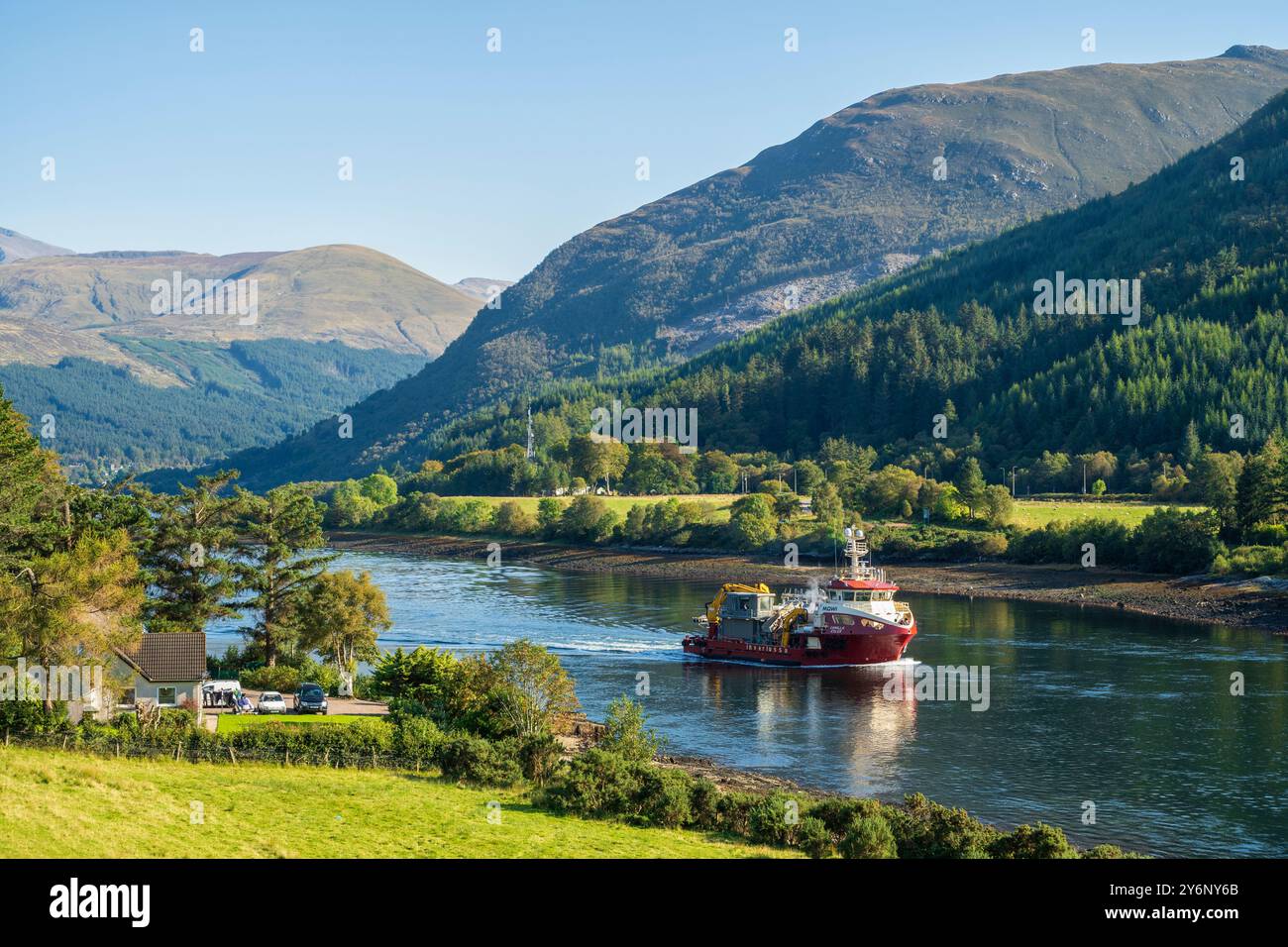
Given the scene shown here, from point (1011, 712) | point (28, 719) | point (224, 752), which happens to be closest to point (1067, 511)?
point (1011, 712)

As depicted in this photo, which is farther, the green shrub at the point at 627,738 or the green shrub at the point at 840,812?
the green shrub at the point at 627,738

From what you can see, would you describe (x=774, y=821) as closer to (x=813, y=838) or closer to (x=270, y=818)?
(x=813, y=838)

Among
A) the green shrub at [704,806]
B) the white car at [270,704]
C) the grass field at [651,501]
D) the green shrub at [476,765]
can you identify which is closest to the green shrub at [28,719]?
the white car at [270,704]

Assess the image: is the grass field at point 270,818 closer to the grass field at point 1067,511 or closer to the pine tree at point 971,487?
the grass field at point 1067,511

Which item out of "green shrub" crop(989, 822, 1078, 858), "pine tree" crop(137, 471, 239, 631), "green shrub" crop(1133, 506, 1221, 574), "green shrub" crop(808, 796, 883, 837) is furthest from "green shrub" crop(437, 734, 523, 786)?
"green shrub" crop(1133, 506, 1221, 574)

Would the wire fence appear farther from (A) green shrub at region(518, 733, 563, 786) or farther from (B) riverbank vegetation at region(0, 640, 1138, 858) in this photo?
(A) green shrub at region(518, 733, 563, 786)

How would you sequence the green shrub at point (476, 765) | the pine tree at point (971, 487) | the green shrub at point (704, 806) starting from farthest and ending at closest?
1. the pine tree at point (971, 487)
2. the green shrub at point (476, 765)
3. the green shrub at point (704, 806)
